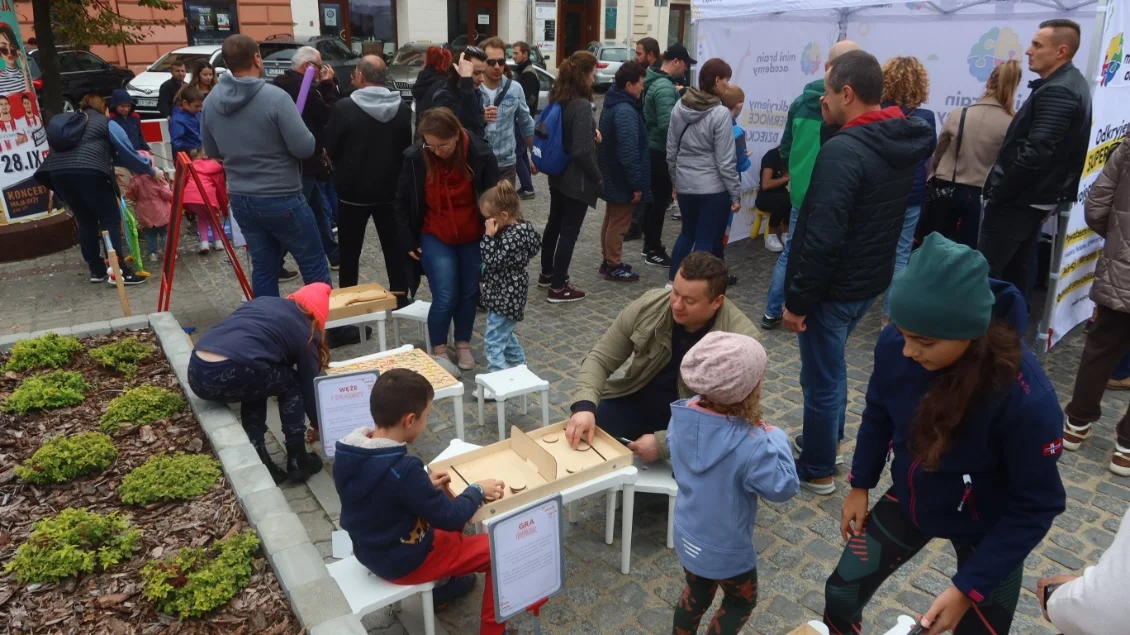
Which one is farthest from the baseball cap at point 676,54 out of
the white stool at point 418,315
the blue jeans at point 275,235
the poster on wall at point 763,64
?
the blue jeans at point 275,235

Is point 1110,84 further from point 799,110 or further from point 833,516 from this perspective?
point 833,516

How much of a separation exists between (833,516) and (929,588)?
0.58m

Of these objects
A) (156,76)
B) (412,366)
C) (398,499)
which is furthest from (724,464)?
(156,76)

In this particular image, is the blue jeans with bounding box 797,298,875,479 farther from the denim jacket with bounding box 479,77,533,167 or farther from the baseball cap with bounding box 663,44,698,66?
the baseball cap with bounding box 663,44,698,66

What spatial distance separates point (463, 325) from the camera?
5453 mm

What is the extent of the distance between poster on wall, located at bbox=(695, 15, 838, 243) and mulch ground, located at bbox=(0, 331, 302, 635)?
18.8ft

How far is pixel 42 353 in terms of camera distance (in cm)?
463

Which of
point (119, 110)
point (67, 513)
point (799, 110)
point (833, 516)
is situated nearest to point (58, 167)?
point (119, 110)

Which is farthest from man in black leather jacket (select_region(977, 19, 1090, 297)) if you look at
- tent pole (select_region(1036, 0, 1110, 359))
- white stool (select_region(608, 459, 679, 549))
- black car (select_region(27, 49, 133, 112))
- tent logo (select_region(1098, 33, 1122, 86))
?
black car (select_region(27, 49, 133, 112))

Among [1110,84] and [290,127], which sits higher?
[1110,84]

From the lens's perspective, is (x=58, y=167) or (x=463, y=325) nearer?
(x=463, y=325)

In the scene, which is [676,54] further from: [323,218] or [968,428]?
Answer: [968,428]

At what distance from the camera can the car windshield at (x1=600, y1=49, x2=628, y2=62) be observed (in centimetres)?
2492

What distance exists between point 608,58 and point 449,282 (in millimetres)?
21412
